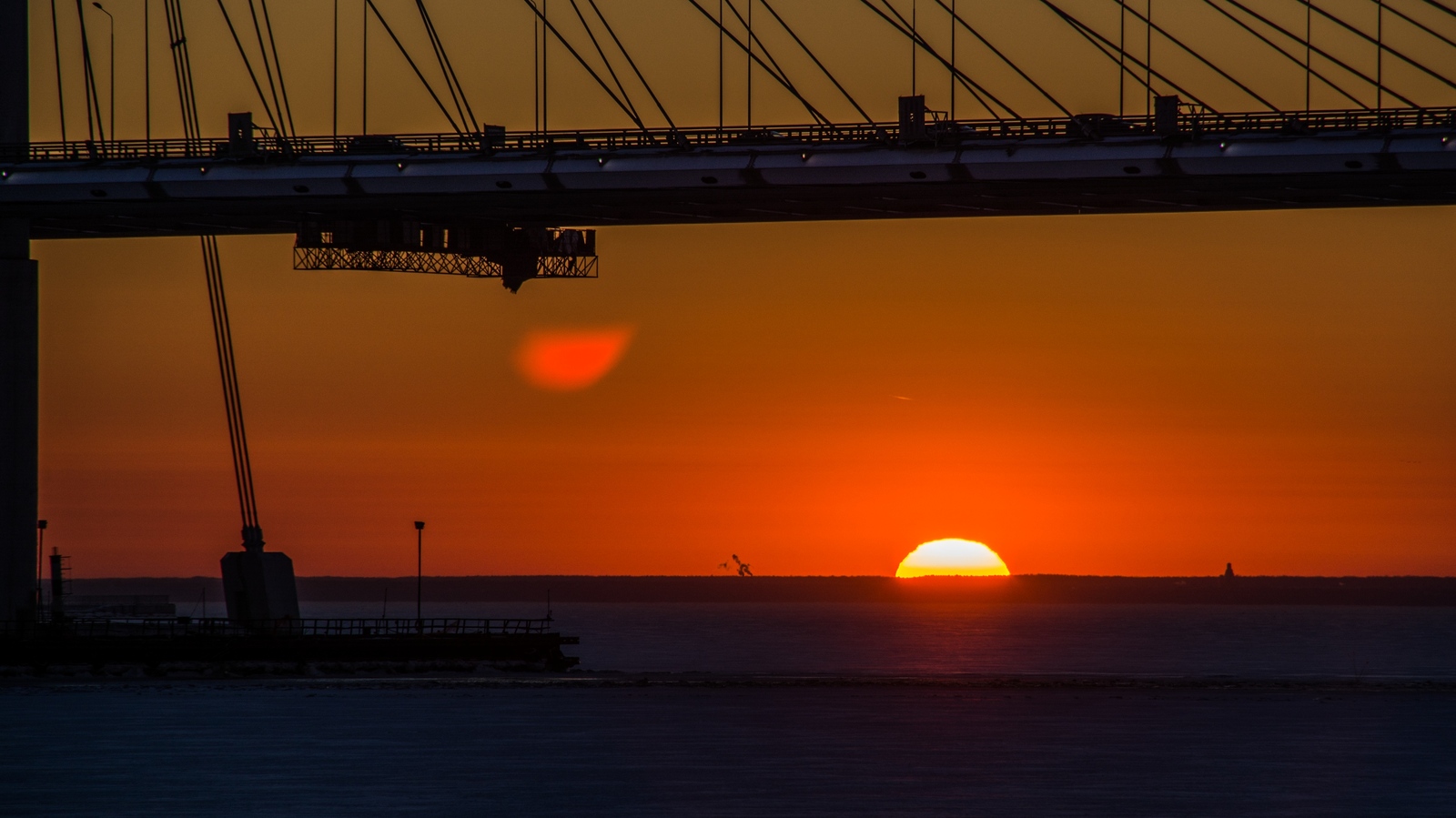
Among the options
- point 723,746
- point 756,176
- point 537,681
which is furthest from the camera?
point 537,681

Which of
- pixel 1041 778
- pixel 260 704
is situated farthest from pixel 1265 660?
pixel 1041 778

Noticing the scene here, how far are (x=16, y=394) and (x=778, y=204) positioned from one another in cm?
3121

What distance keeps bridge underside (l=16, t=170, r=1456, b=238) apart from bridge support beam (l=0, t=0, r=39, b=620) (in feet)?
9.83

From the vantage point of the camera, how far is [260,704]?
79875 millimetres

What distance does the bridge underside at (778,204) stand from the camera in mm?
79062

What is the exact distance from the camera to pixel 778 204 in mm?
85938

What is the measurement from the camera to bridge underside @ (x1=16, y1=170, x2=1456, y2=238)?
259 feet

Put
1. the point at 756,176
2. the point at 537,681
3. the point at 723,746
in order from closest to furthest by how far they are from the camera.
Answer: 1. the point at 723,746
2. the point at 756,176
3. the point at 537,681

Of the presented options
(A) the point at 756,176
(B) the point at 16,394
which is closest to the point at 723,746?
(A) the point at 756,176

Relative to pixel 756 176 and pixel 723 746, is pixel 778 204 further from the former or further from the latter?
pixel 723 746

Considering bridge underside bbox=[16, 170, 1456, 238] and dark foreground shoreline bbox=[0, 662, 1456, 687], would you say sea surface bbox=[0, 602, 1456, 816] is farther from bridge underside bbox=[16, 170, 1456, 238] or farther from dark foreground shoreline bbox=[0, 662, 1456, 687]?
bridge underside bbox=[16, 170, 1456, 238]

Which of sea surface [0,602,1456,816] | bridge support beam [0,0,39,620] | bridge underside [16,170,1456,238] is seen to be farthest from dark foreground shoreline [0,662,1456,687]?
bridge underside [16,170,1456,238]

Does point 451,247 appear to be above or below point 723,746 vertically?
above

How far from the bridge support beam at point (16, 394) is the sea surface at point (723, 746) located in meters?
4.68
